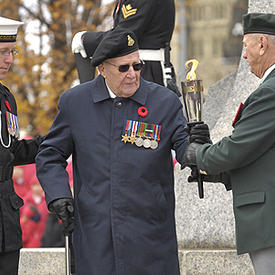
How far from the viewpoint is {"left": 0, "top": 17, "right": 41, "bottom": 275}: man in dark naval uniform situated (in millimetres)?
5082

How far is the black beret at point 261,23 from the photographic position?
446 centimetres

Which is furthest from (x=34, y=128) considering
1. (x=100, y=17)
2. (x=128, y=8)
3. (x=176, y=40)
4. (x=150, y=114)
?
(x=176, y=40)

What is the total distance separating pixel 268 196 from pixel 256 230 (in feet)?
0.60

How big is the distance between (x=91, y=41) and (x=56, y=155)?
6.10 ft

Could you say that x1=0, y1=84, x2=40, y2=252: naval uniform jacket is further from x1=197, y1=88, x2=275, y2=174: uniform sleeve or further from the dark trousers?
x1=197, y1=88, x2=275, y2=174: uniform sleeve

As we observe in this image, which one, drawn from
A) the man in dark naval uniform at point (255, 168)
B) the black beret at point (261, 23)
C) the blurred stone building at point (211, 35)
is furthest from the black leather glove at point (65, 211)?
the blurred stone building at point (211, 35)

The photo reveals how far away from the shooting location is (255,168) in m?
4.33

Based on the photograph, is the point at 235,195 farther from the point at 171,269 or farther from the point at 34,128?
the point at 34,128

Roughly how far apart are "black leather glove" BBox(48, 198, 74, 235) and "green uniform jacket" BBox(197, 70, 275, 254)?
91 cm

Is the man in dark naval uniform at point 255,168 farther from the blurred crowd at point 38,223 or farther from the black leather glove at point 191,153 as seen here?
the blurred crowd at point 38,223

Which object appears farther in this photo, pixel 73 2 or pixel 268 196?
pixel 73 2

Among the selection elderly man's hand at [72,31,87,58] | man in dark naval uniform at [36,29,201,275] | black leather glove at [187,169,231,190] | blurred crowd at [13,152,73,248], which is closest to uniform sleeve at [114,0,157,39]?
elderly man's hand at [72,31,87,58]

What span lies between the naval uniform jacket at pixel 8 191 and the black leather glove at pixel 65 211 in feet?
1.47

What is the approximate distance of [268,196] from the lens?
4.27m
